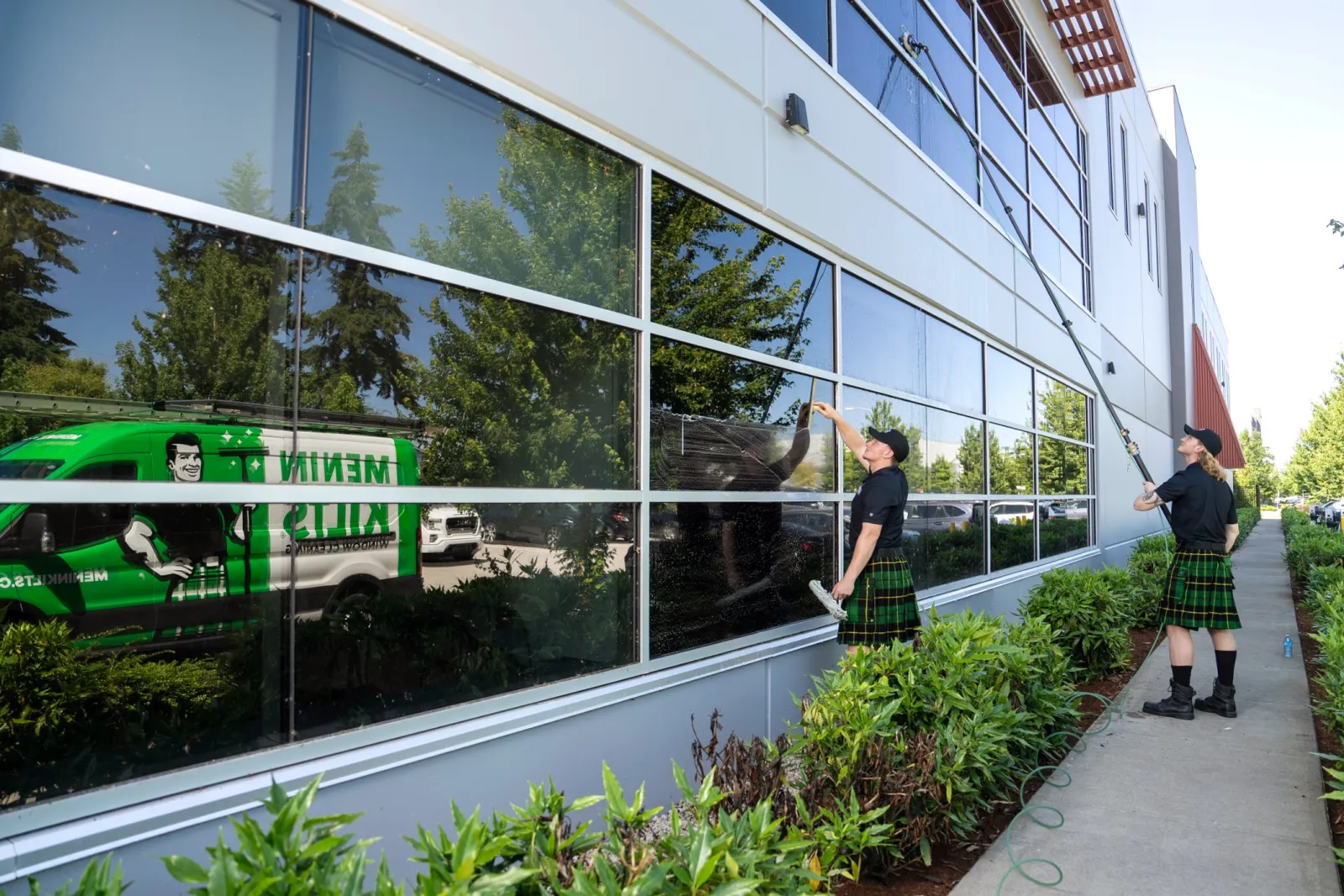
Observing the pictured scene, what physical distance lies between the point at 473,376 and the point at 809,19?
413 centimetres

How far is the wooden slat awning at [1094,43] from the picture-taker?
454 inches

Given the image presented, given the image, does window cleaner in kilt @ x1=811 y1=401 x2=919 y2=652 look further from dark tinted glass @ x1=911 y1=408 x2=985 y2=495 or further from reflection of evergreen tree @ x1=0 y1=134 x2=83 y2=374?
reflection of evergreen tree @ x1=0 y1=134 x2=83 y2=374

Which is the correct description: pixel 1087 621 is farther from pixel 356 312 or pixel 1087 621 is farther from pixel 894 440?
pixel 356 312

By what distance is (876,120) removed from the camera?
22.5 ft

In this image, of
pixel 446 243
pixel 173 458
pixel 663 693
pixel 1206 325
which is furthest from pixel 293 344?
pixel 1206 325

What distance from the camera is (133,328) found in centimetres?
249

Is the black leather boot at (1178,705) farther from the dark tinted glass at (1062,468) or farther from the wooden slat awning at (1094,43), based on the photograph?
the wooden slat awning at (1094,43)

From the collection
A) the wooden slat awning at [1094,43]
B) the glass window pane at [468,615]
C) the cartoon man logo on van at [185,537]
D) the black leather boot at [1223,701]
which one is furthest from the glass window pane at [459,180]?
the wooden slat awning at [1094,43]

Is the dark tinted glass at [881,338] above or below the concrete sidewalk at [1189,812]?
above

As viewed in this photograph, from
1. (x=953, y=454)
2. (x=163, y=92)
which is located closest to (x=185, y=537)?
(x=163, y=92)

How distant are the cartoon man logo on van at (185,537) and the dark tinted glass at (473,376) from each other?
377mm

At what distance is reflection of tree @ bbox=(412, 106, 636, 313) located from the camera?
3479 mm

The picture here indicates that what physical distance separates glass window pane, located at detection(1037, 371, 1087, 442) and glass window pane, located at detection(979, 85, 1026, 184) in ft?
8.75

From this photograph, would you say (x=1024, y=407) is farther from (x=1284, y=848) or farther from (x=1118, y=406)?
(x=1284, y=848)
